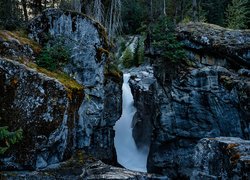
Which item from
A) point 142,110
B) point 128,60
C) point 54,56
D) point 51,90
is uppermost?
point 128,60

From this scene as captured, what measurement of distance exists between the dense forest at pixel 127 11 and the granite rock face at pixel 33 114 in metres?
4.77

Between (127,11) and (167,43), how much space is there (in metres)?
19.6

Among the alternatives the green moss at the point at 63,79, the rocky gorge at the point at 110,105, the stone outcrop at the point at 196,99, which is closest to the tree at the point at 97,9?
the rocky gorge at the point at 110,105

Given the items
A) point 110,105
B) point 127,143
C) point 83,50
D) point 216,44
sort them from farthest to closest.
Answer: point 127,143 < point 110,105 < point 216,44 < point 83,50

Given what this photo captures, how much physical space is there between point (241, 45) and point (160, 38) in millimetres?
4379

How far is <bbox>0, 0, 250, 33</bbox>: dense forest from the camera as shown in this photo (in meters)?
16.6

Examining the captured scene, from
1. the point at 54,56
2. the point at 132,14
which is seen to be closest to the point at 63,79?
the point at 54,56

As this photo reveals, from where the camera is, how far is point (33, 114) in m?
10.1

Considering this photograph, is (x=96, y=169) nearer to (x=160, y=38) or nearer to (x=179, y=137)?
(x=179, y=137)

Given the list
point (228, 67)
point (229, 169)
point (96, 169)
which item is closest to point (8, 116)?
point (96, 169)

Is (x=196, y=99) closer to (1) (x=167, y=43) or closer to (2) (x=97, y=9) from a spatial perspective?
(1) (x=167, y=43)

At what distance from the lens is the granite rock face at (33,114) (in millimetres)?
9812

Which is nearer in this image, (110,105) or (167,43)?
(167,43)

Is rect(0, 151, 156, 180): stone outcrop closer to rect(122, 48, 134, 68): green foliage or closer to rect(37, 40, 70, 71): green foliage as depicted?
rect(37, 40, 70, 71): green foliage
